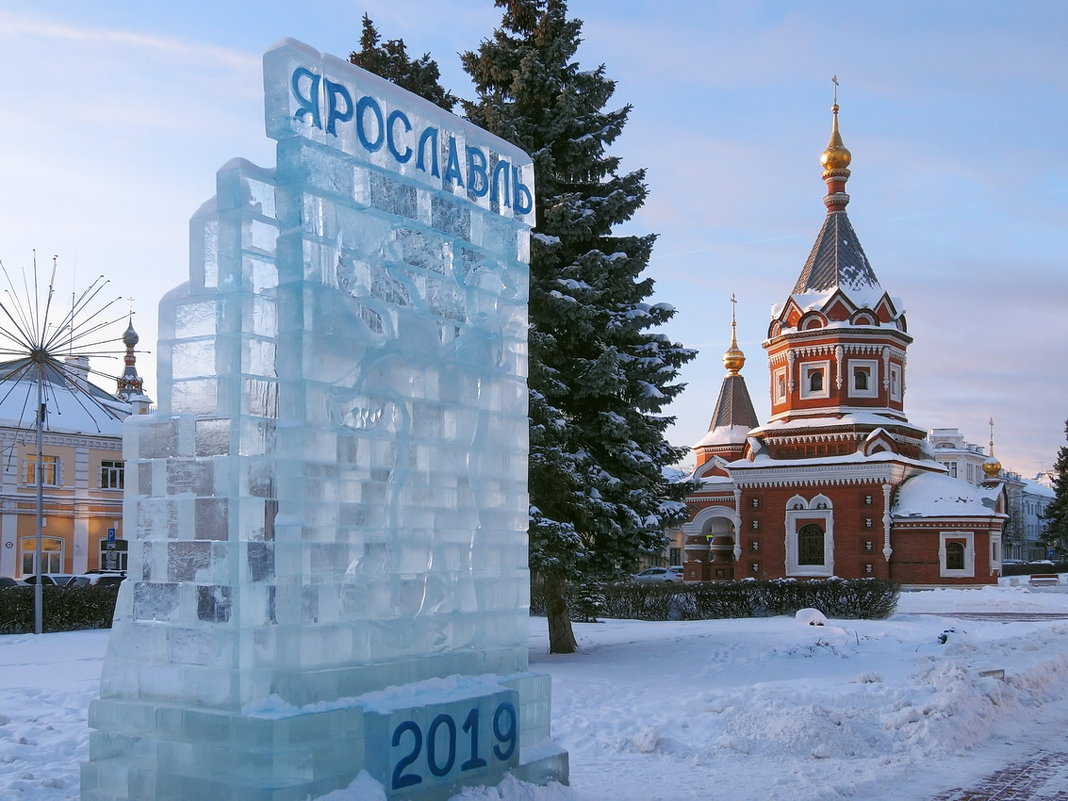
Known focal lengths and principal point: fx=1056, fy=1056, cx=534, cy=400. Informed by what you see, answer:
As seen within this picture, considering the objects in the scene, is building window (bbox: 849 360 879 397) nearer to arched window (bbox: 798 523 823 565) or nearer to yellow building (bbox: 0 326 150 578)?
arched window (bbox: 798 523 823 565)

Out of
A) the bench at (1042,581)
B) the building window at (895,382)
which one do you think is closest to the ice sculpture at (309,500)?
the building window at (895,382)

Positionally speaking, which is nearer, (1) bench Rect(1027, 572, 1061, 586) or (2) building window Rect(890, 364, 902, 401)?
(2) building window Rect(890, 364, 902, 401)

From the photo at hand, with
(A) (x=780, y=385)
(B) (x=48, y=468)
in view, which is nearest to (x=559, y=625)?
(A) (x=780, y=385)

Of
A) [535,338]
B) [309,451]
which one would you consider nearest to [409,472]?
[309,451]

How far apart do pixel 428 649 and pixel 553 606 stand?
9932mm

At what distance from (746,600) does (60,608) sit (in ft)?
51.4

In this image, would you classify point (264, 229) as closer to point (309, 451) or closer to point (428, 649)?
point (309, 451)

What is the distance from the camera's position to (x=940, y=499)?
41969 millimetres

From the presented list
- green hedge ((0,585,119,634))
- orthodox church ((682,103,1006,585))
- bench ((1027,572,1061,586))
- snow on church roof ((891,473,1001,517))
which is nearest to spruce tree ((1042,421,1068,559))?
bench ((1027,572,1061,586))

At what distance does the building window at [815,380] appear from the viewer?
1724 inches

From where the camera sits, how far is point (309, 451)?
6449 mm

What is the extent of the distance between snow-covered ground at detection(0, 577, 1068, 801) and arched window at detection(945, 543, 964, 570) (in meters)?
23.7

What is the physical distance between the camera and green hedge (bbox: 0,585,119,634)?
2117 cm

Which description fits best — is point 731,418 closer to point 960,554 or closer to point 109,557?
point 960,554
